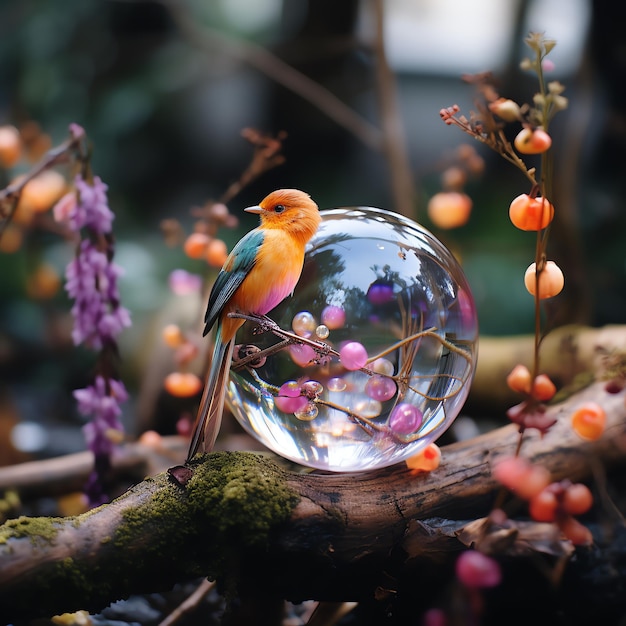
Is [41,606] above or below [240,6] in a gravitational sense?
below

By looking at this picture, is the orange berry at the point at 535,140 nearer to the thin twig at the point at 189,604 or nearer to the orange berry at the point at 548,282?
the orange berry at the point at 548,282

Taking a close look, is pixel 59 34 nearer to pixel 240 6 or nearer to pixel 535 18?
pixel 240 6

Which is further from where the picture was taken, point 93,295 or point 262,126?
point 262,126

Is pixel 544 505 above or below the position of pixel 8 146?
below

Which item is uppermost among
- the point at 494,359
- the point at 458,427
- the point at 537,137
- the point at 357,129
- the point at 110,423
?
the point at 537,137

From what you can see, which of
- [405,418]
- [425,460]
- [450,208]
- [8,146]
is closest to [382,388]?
[405,418]

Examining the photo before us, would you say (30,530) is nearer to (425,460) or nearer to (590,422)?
(425,460)

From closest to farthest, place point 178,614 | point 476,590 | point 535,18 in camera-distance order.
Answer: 1. point 476,590
2. point 178,614
3. point 535,18

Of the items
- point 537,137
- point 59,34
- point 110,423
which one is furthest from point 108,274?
point 59,34
